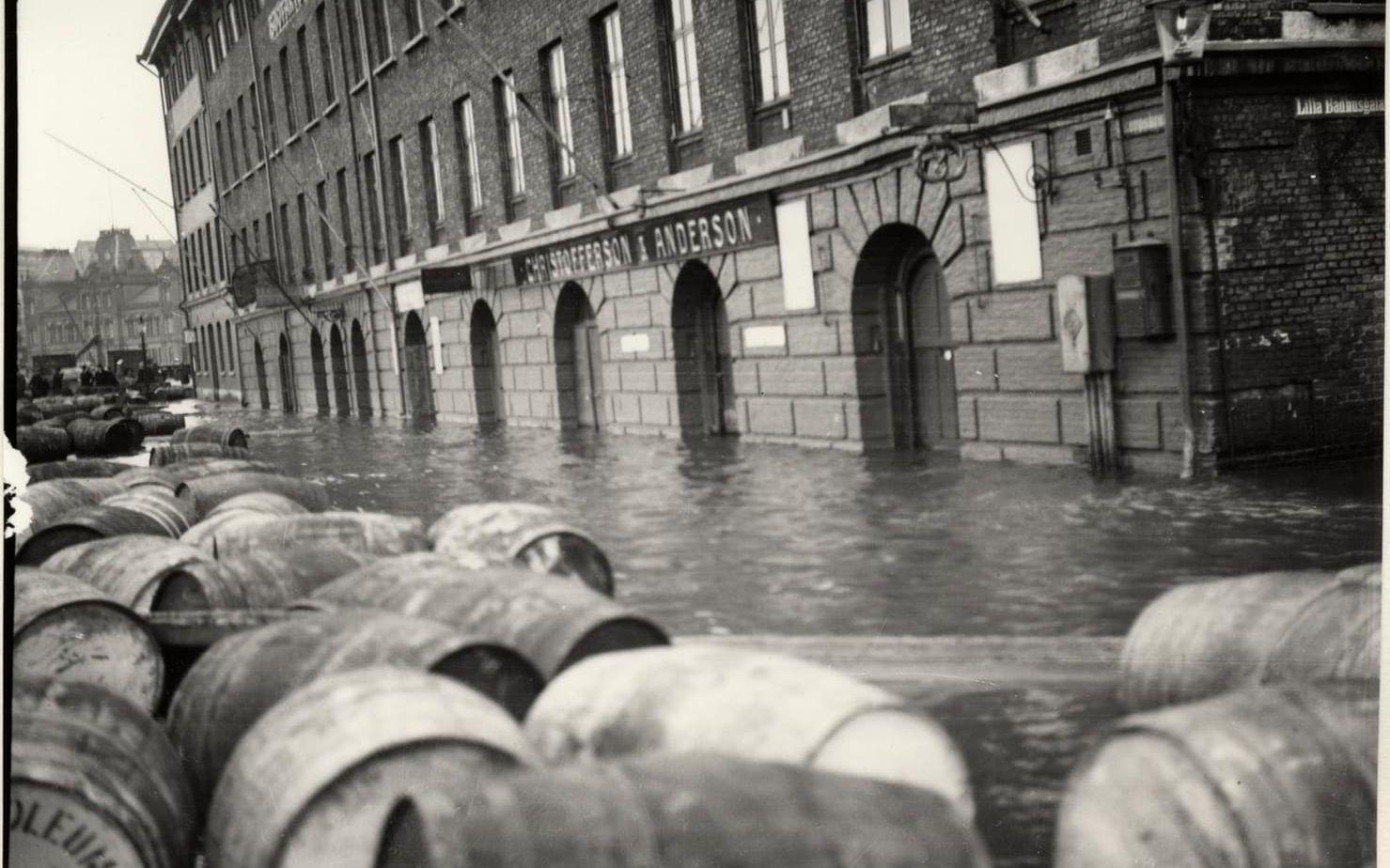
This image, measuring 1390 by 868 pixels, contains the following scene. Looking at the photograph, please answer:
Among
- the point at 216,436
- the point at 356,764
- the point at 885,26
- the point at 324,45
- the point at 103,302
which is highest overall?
the point at 885,26

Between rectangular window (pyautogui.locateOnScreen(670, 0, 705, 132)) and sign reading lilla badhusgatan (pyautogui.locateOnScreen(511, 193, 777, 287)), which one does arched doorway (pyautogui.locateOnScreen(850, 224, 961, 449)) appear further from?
rectangular window (pyautogui.locateOnScreen(670, 0, 705, 132))

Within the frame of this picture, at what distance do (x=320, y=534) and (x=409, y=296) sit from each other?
2.32m

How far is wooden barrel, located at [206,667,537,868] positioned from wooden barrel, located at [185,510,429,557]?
169 centimetres

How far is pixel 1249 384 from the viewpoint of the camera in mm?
5180

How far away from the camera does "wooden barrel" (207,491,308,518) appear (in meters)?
5.81

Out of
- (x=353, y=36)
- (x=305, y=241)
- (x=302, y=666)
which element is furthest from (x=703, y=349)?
(x=302, y=666)

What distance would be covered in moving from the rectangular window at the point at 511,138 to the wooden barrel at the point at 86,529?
9.33 ft

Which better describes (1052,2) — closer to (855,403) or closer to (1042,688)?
(855,403)

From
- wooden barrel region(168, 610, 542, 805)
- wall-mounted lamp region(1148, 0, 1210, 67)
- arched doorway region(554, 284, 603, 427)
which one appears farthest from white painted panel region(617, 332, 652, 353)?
wooden barrel region(168, 610, 542, 805)

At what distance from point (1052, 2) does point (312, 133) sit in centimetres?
437

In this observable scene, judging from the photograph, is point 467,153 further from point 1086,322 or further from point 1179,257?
point 1179,257

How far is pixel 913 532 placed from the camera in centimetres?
563

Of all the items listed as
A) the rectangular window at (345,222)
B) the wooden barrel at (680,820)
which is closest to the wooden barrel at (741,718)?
the wooden barrel at (680,820)

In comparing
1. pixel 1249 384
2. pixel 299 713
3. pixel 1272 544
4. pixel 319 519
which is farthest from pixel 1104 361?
pixel 299 713
